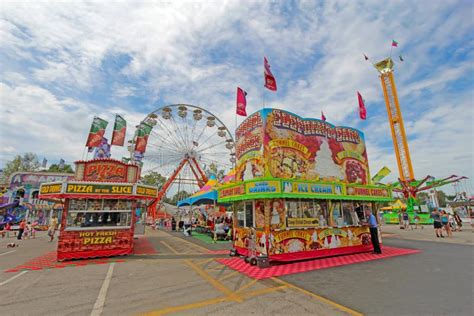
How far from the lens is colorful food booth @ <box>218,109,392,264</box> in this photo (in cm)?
779

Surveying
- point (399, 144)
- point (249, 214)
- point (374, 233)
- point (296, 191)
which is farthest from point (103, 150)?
point (399, 144)

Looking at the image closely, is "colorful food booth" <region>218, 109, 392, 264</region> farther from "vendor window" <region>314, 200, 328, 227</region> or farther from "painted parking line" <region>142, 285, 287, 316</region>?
"painted parking line" <region>142, 285, 287, 316</region>

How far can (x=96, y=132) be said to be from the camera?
1273 cm

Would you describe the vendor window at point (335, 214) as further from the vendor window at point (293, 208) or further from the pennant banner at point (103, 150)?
the pennant banner at point (103, 150)

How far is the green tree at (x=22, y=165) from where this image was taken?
1647 inches

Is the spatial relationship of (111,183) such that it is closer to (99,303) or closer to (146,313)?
(99,303)

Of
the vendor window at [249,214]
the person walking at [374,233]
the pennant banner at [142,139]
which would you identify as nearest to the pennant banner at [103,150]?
the pennant banner at [142,139]

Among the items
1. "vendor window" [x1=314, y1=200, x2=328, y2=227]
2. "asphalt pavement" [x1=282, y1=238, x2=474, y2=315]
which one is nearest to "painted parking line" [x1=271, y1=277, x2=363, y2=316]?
"asphalt pavement" [x1=282, y1=238, x2=474, y2=315]

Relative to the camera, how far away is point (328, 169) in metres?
9.77

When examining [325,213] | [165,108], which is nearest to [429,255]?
[325,213]

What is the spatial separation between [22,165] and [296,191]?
55.7 meters

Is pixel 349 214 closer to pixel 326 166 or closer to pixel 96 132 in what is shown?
pixel 326 166

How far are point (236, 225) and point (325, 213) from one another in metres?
3.73

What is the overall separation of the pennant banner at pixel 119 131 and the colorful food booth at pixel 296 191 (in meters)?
8.33
